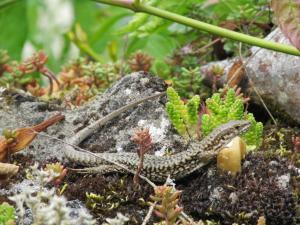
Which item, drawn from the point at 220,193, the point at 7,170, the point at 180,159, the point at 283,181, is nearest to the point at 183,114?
the point at 180,159

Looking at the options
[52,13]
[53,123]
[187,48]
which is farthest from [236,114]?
[52,13]

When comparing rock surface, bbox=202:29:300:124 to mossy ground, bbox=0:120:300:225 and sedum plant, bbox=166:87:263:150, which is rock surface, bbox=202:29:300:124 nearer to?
sedum plant, bbox=166:87:263:150

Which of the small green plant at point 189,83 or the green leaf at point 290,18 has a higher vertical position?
the green leaf at point 290,18

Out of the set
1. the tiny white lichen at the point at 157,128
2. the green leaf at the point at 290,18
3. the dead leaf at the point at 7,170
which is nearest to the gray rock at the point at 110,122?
the tiny white lichen at the point at 157,128

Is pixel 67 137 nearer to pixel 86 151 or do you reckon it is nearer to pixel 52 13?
pixel 86 151

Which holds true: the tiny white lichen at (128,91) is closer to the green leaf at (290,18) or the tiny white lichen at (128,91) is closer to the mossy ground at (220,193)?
the mossy ground at (220,193)

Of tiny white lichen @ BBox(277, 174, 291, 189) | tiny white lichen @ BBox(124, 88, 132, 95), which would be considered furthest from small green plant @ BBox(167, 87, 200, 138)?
tiny white lichen @ BBox(277, 174, 291, 189)

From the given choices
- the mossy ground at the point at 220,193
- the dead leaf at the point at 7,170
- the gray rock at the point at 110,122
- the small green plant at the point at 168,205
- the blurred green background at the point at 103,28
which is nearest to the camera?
the small green plant at the point at 168,205

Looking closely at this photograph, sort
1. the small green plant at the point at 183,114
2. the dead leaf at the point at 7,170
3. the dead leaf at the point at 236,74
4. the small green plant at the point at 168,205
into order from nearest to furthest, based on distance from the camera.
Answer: the small green plant at the point at 168,205 < the dead leaf at the point at 7,170 < the small green plant at the point at 183,114 < the dead leaf at the point at 236,74
